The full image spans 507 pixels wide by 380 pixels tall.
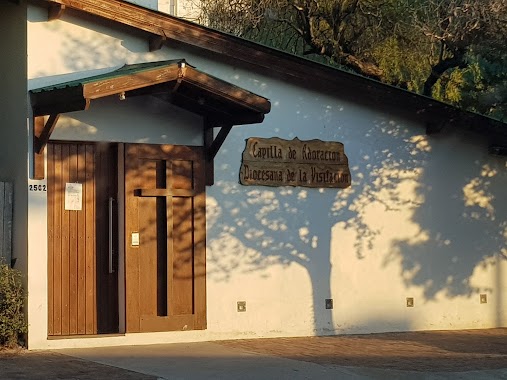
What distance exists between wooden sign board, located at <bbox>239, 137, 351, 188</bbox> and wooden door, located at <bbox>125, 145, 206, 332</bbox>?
814 mm

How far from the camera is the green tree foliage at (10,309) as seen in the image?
1216 cm

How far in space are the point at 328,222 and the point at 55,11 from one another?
16.8 ft

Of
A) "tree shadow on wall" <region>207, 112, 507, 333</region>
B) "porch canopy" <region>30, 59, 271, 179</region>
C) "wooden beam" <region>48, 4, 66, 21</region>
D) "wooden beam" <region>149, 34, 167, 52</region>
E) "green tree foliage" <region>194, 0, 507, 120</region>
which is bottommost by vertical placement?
"tree shadow on wall" <region>207, 112, 507, 333</region>

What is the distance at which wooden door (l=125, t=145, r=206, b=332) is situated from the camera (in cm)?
1330

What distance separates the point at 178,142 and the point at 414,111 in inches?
157

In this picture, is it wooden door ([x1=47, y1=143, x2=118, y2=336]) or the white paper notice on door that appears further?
the white paper notice on door

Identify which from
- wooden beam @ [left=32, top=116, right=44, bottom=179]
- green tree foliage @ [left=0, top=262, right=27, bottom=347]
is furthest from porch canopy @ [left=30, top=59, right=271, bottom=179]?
green tree foliage @ [left=0, top=262, right=27, bottom=347]

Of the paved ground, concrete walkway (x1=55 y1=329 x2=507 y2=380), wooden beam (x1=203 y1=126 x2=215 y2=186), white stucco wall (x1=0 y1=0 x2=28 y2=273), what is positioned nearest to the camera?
the paved ground

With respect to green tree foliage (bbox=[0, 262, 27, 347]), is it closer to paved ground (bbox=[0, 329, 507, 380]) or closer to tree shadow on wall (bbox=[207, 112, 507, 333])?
paved ground (bbox=[0, 329, 507, 380])

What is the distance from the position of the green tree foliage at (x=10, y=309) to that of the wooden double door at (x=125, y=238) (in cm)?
55

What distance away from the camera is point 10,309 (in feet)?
40.1

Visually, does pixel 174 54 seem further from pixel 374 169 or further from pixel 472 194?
pixel 472 194

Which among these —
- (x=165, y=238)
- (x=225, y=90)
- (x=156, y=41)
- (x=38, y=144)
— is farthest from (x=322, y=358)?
(x=156, y=41)

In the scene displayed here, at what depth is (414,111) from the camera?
50.3ft
